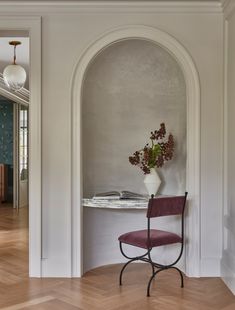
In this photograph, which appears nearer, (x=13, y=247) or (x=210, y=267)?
(x=210, y=267)

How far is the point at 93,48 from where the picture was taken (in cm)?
427

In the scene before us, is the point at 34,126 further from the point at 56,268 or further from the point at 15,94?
the point at 15,94

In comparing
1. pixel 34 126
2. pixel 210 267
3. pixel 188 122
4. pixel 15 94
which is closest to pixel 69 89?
pixel 34 126

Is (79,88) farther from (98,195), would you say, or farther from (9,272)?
(9,272)

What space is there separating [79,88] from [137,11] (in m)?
0.95

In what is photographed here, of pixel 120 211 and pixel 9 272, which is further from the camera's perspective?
pixel 120 211

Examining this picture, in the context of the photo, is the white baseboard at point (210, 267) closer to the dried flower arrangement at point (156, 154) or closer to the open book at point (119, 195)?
the open book at point (119, 195)

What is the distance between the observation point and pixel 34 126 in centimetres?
429

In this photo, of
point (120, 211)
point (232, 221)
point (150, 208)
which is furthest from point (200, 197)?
point (120, 211)

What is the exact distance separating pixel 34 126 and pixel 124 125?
1.10 meters

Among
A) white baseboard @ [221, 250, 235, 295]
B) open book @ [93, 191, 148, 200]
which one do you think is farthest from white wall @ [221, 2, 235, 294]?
open book @ [93, 191, 148, 200]

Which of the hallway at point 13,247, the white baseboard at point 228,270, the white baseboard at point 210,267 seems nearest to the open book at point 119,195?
the white baseboard at point 210,267

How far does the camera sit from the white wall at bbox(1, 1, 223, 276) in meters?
4.29

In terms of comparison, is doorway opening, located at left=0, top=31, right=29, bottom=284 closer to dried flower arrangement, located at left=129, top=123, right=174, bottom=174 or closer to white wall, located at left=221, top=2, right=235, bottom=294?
dried flower arrangement, located at left=129, top=123, right=174, bottom=174
